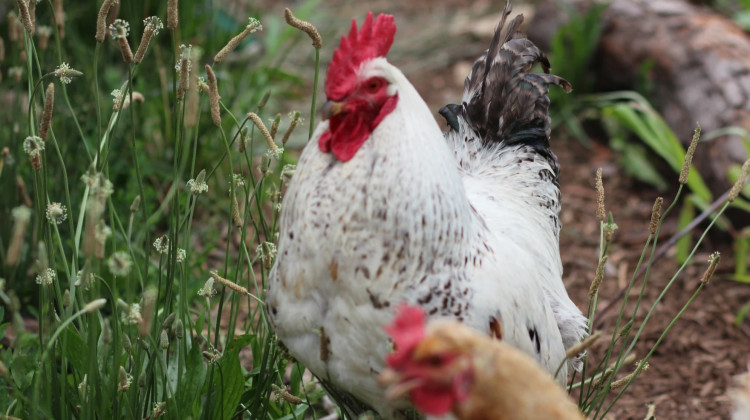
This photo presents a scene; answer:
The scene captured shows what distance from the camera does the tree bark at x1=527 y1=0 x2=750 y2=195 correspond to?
447 cm

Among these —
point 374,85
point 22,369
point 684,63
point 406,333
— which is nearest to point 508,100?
point 374,85

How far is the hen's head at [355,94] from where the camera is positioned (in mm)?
1988

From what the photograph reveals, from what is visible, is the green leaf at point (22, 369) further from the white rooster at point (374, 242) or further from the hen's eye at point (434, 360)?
the hen's eye at point (434, 360)

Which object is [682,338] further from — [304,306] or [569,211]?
[304,306]

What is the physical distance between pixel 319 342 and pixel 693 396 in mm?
2058

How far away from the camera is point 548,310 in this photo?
92.5 inches

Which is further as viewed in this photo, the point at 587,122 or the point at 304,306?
the point at 587,122

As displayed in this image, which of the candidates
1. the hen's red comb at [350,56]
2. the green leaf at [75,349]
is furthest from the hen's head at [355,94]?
the green leaf at [75,349]

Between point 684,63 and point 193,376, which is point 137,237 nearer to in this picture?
point 193,376

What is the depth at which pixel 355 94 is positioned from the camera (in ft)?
6.52

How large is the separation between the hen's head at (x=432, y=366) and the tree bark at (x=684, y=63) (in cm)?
314

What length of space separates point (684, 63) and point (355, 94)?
3.58m

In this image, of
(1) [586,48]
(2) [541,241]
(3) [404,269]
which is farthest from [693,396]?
(1) [586,48]

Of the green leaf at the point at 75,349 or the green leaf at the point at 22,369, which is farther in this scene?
the green leaf at the point at 75,349
